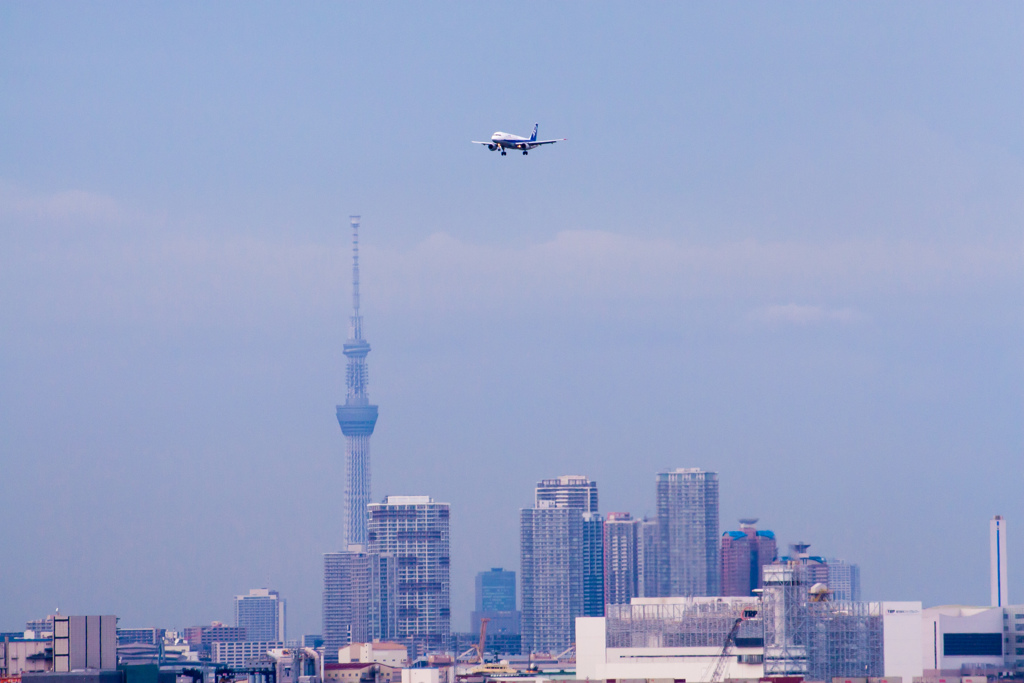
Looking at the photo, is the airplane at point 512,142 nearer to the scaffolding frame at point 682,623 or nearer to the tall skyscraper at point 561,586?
the scaffolding frame at point 682,623

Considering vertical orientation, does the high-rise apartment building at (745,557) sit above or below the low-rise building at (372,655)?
above

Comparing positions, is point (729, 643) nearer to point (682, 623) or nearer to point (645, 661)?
point (682, 623)

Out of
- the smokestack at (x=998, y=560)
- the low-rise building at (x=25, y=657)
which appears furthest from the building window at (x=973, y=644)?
the low-rise building at (x=25, y=657)

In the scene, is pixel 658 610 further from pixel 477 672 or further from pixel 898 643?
pixel 477 672

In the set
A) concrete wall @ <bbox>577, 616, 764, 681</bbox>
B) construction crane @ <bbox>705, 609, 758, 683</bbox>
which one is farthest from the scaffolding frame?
concrete wall @ <bbox>577, 616, 764, 681</bbox>

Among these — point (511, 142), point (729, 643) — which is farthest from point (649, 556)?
point (511, 142)

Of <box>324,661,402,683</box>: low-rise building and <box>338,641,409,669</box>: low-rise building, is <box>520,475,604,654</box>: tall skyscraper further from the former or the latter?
<box>324,661,402,683</box>: low-rise building
